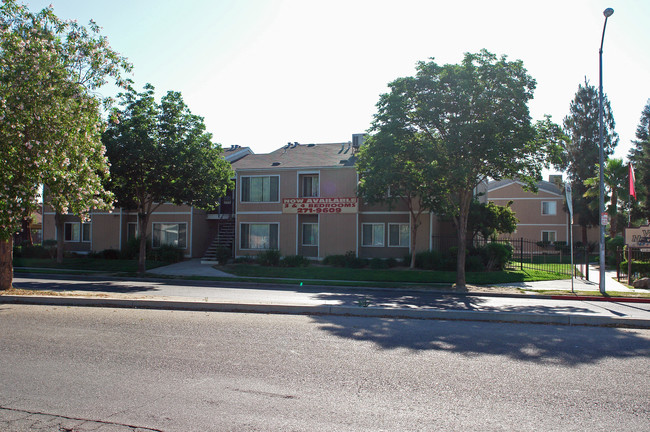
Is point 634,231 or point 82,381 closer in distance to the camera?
point 82,381

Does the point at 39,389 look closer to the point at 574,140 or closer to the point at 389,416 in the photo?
the point at 389,416

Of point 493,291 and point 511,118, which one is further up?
point 511,118

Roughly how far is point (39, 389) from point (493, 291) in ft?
55.3

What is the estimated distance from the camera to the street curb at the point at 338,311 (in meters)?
10.2

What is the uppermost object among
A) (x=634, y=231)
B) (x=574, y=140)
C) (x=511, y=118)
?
(x=574, y=140)

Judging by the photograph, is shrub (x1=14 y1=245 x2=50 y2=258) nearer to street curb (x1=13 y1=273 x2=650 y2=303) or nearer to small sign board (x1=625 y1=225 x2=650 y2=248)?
street curb (x1=13 y1=273 x2=650 y2=303)

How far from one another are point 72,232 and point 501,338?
112 ft

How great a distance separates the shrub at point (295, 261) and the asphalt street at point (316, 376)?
1813 centimetres

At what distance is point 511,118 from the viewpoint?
1906 cm

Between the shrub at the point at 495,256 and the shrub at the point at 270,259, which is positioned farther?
the shrub at the point at 270,259

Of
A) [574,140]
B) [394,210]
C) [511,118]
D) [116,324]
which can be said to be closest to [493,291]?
[511,118]

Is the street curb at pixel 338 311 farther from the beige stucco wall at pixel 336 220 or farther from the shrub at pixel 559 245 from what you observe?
the shrub at pixel 559 245

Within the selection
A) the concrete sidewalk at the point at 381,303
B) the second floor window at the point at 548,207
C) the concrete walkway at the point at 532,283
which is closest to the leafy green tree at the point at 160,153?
the concrete walkway at the point at 532,283

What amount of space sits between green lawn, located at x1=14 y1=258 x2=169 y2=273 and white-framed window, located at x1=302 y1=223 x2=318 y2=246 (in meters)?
8.53
